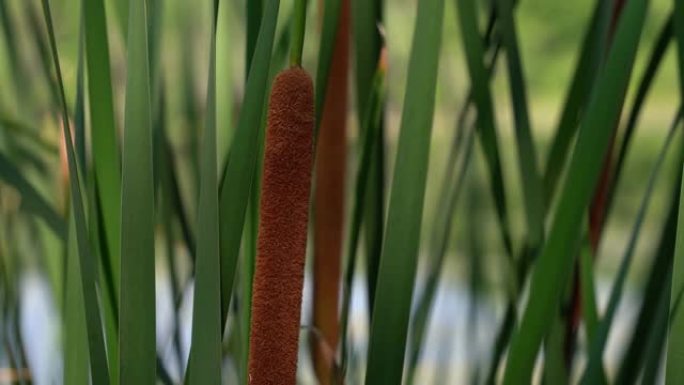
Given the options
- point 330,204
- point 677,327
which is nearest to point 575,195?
point 677,327

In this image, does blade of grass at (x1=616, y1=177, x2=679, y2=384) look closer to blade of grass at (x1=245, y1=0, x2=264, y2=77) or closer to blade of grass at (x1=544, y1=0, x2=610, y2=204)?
blade of grass at (x1=544, y1=0, x2=610, y2=204)

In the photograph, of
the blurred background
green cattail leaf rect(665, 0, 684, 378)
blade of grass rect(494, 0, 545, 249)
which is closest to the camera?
green cattail leaf rect(665, 0, 684, 378)

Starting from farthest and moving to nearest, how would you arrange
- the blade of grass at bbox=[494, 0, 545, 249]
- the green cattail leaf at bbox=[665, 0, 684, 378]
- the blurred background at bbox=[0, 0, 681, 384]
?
the blurred background at bbox=[0, 0, 681, 384]
the blade of grass at bbox=[494, 0, 545, 249]
the green cattail leaf at bbox=[665, 0, 684, 378]

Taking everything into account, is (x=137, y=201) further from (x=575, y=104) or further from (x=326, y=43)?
(x=575, y=104)

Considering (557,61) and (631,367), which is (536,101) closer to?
(557,61)

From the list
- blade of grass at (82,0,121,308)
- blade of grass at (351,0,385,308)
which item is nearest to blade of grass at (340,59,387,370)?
blade of grass at (351,0,385,308)

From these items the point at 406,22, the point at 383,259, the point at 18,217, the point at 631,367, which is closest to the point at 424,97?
the point at 383,259
